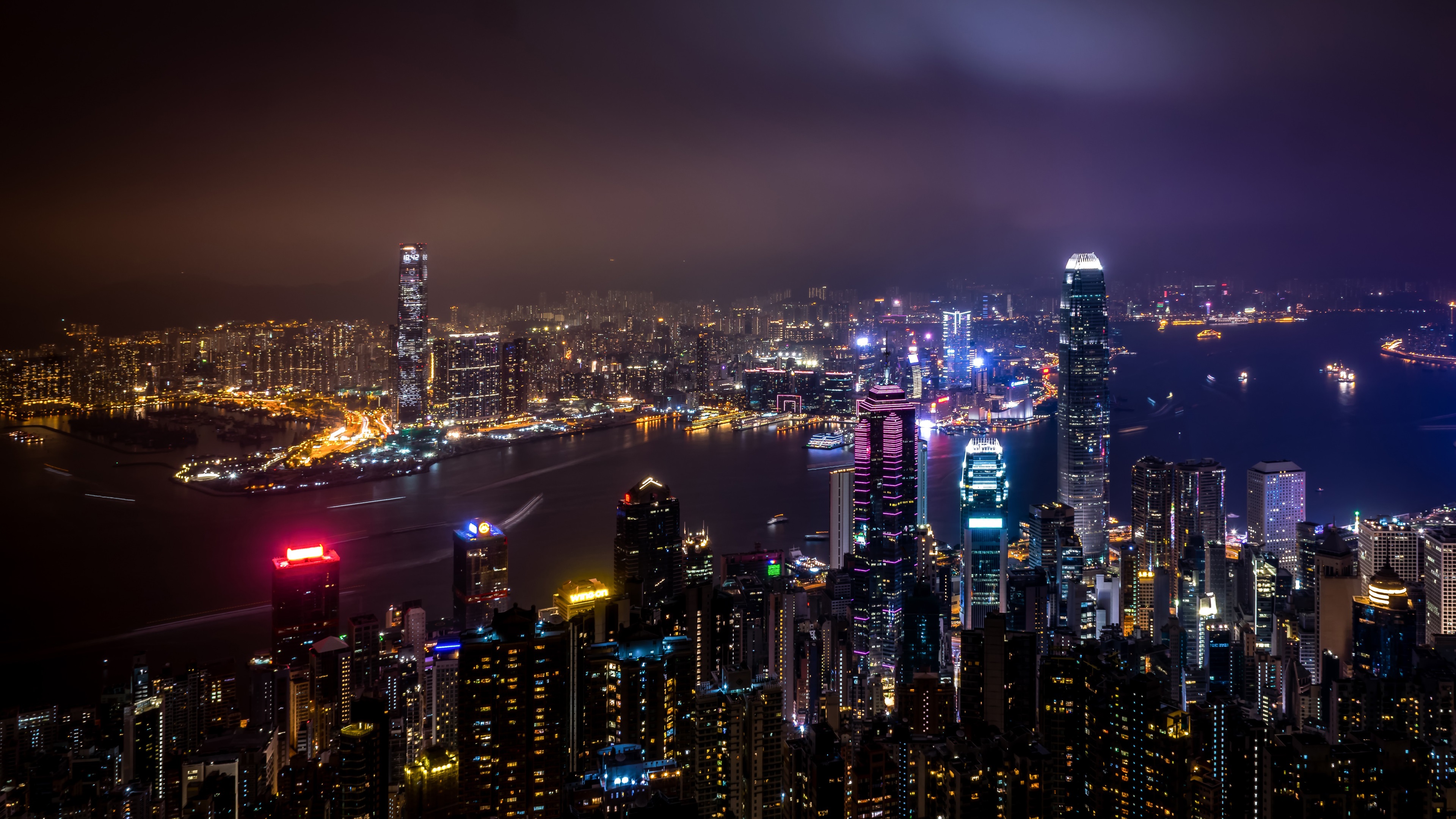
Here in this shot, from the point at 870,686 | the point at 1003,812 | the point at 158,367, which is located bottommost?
the point at 870,686

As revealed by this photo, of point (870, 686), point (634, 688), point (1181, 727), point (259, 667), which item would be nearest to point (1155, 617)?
point (870, 686)

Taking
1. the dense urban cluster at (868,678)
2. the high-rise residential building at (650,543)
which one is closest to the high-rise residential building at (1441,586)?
the dense urban cluster at (868,678)

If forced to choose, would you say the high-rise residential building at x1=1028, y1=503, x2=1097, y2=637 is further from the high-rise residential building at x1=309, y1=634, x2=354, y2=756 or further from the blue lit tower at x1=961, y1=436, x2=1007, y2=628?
the high-rise residential building at x1=309, y1=634, x2=354, y2=756

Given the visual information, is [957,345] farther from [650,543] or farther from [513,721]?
[513,721]

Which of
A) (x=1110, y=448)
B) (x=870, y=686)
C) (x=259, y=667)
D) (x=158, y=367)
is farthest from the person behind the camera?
(x=1110, y=448)

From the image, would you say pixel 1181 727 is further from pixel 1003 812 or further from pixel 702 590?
pixel 702 590

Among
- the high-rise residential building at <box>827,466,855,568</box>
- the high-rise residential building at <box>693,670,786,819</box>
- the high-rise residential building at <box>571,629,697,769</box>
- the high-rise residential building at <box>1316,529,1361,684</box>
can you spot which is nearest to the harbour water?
the high-rise residential building at <box>827,466,855,568</box>

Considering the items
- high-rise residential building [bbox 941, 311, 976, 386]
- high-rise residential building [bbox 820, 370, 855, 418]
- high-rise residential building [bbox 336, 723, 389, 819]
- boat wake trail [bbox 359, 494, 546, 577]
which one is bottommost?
high-rise residential building [bbox 336, 723, 389, 819]
